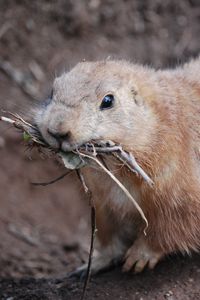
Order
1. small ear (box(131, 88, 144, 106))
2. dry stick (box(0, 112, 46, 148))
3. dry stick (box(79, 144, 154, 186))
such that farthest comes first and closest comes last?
1. small ear (box(131, 88, 144, 106))
2. dry stick (box(0, 112, 46, 148))
3. dry stick (box(79, 144, 154, 186))

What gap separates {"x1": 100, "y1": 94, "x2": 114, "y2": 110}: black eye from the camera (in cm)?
542

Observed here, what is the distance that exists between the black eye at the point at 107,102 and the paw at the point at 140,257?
1.37m

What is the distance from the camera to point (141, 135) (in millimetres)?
5523

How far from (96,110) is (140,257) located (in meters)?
1.60

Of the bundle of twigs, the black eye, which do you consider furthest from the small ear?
the bundle of twigs

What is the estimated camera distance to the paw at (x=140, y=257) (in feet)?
20.3

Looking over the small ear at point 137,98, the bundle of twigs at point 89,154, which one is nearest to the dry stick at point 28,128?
the bundle of twigs at point 89,154

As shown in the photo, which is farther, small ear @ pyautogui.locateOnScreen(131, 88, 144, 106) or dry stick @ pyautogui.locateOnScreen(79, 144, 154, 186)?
small ear @ pyautogui.locateOnScreen(131, 88, 144, 106)

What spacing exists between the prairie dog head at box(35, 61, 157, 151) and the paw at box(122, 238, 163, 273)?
1129mm

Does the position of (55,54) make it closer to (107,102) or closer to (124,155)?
(107,102)

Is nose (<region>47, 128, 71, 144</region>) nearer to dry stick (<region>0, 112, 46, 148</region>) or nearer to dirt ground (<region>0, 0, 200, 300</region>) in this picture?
dry stick (<region>0, 112, 46, 148</region>)

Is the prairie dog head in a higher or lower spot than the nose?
higher

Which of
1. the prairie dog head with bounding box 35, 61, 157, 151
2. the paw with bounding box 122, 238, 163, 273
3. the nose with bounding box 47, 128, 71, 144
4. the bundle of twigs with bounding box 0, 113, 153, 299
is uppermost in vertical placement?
the prairie dog head with bounding box 35, 61, 157, 151

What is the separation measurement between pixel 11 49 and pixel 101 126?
18.1ft
